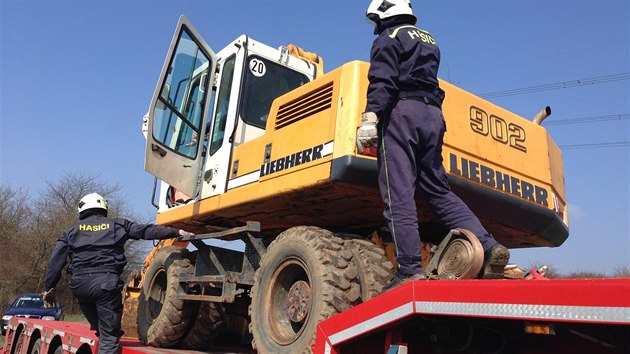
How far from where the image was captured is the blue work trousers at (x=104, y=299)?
224 inches

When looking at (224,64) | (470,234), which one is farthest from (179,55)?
(470,234)

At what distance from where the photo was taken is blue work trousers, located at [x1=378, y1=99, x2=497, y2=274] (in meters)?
3.35

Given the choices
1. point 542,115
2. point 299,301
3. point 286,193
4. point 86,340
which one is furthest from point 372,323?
point 86,340

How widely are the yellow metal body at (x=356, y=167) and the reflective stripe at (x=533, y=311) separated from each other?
1.36 m

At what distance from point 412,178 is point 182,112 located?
312cm

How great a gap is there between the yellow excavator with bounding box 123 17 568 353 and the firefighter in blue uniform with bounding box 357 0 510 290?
199mm

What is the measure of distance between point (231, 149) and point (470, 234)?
2763mm

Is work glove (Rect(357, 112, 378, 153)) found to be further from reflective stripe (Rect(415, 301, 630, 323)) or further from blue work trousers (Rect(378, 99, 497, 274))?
reflective stripe (Rect(415, 301, 630, 323))

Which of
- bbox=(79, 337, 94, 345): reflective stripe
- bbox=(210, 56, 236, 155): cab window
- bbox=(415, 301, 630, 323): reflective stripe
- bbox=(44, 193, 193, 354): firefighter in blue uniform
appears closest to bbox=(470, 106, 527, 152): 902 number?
bbox=(415, 301, 630, 323): reflective stripe

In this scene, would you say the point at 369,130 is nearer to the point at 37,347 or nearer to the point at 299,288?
A: the point at 299,288

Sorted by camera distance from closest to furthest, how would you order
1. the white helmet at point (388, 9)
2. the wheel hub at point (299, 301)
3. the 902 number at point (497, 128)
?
the white helmet at point (388, 9) < the wheel hub at point (299, 301) < the 902 number at point (497, 128)

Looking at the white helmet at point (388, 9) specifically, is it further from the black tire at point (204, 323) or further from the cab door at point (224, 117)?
the black tire at point (204, 323)

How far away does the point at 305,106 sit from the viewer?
4402 mm

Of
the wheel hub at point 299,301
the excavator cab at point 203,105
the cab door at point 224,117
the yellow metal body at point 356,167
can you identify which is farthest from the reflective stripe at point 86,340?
the wheel hub at point 299,301
